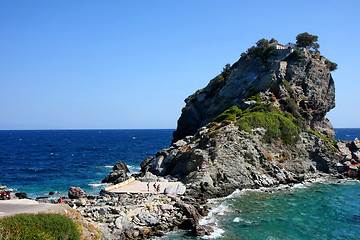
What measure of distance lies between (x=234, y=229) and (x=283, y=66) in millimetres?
51617

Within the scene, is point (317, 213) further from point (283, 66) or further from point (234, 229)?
point (283, 66)

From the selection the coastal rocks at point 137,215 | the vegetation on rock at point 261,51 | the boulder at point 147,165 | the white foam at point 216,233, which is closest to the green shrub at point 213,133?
the boulder at point 147,165

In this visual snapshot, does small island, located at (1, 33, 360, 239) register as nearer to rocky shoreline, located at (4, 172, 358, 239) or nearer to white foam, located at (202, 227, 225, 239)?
rocky shoreline, located at (4, 172, 358, 239)

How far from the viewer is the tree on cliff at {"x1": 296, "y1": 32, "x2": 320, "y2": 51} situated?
73.2m

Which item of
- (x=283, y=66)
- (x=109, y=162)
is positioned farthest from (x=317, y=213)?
(x=109, y=162)

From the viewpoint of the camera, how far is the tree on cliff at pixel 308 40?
240 ft

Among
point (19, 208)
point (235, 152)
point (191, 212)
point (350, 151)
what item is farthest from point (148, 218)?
point (350, 151)

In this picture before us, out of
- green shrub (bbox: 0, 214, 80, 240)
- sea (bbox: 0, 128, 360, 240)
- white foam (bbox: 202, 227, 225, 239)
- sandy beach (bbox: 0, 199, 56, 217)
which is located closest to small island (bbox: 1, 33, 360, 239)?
white foam (bbox: 202, 227, 225, 239)

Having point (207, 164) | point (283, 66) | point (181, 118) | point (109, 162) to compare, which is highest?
point (283, 66)

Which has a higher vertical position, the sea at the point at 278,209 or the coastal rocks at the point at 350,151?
the coastal rocks at the point at 350,151

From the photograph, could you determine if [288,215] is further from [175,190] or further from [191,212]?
[175,190]

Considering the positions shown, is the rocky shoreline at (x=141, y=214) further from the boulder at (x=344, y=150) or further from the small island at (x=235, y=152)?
the boulder at (x=344, y=150)

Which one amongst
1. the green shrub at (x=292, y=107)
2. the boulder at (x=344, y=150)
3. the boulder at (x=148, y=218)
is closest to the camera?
the boulder at (x=148, y=218)

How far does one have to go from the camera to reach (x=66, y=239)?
1820 cm
